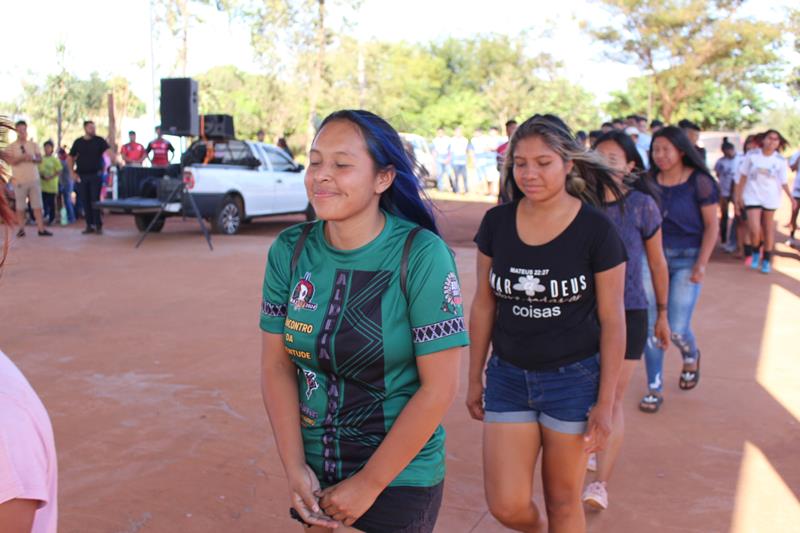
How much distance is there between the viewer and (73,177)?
54.4ft

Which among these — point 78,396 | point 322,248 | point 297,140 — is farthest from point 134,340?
point 297,140

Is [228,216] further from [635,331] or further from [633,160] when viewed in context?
[635,331]

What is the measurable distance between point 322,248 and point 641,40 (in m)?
36.3

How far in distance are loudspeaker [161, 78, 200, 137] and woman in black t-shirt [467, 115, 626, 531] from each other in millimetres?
13228

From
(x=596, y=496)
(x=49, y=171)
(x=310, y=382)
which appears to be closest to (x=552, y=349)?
(x=310, y=382)

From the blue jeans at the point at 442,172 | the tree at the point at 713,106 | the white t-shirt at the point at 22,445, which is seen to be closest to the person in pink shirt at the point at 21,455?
the white t-shirt at the point at 22,445

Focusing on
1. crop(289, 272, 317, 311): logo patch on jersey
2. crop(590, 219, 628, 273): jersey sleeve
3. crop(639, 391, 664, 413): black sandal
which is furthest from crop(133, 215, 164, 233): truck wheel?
crop(289, 272, 317, 311): logo patch on jersey

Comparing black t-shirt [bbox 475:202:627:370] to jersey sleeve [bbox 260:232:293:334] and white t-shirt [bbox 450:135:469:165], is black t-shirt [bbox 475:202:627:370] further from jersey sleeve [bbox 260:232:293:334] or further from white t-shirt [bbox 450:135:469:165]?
white t-shirt [bbox 450:135:469:165]

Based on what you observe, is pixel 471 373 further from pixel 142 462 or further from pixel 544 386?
pixel 142 462

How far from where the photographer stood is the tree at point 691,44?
33.2 meters

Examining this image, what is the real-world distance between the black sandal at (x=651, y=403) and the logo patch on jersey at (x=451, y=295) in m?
3.72

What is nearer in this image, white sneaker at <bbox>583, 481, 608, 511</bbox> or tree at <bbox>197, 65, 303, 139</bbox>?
white sneaker at <bbox>583, 481, 608, 511</bbox>

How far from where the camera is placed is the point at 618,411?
3750 millimetres

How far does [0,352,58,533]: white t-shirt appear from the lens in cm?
123
